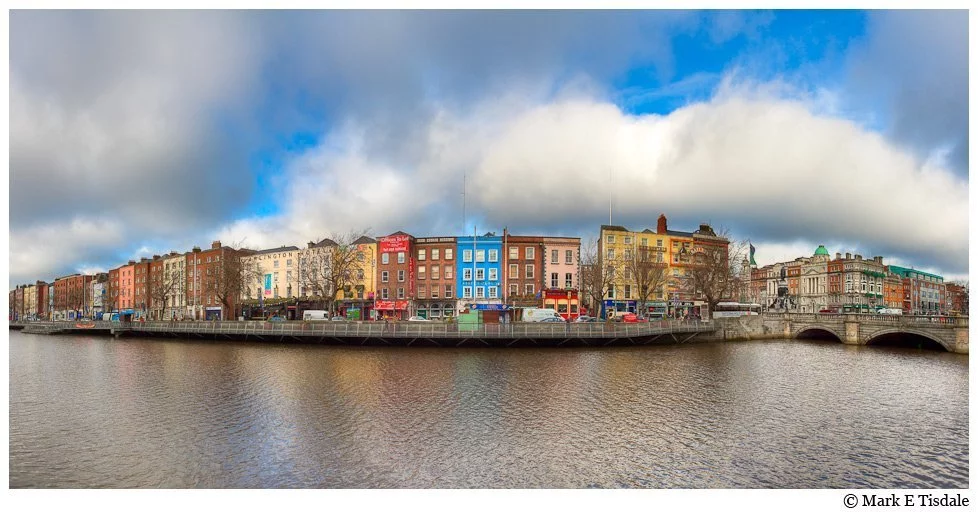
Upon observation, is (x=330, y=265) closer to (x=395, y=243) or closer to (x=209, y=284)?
(x=395, y=243)

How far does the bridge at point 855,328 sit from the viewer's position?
3894cm

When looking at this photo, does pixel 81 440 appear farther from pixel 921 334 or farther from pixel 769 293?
pixel 769 293

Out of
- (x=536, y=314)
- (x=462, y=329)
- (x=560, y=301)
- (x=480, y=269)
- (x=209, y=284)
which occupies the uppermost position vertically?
(x=480, y=269)

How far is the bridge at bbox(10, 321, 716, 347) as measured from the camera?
138 ft

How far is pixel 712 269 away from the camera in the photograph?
200 ft

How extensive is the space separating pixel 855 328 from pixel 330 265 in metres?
53.8

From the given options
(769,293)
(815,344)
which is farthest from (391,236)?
(769,293)

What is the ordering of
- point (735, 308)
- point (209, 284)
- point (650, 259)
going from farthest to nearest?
point (209, 284)
point (735, 308)
point (650, 259)

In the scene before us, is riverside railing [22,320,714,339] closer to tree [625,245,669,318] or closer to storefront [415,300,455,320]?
tree [625,245,669,318]

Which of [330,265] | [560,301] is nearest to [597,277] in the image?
[560,301]

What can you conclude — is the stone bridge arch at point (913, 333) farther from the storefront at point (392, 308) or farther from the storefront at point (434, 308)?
the storefront at point (392, 308)

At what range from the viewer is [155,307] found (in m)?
92.8

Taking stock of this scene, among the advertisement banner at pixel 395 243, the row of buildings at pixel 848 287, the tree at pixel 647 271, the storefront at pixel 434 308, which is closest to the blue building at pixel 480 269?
the storefront at pixel 434 308

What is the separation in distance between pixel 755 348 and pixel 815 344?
739 centimetres
